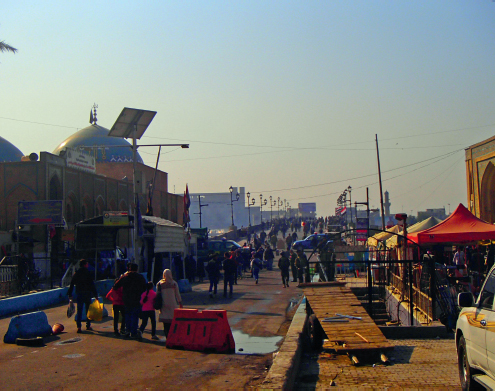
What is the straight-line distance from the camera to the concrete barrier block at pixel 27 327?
10344mm

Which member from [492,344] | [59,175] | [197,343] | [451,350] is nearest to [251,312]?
[197,343]

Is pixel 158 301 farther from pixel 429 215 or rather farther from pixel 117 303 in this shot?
pixel 429 215

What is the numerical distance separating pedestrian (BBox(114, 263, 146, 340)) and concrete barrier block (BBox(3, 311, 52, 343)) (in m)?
1.69

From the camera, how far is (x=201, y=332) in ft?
31.8

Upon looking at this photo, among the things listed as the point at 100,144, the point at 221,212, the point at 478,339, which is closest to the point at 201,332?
the point at 478,339

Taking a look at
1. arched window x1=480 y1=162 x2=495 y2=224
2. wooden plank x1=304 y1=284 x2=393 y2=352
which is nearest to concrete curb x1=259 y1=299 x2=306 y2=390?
wooden plank x1=304 y1=284 x2=393 y2=352

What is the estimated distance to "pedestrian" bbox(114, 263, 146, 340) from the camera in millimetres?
10633

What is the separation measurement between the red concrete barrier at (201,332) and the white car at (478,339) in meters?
4.16

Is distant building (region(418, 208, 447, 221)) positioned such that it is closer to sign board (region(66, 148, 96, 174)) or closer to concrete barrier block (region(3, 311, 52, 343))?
sign board (region(66, 148, 96, 174))

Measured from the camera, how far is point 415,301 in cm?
1441

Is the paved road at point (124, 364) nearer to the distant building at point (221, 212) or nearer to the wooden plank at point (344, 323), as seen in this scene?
the wooden plank at point (344, 323)

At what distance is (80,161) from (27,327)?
29410 millimetres

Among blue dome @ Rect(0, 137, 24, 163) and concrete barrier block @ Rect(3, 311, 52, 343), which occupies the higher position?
blue dome @ Rect(0, 137, 24, 163)

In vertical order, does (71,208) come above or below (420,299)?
above
